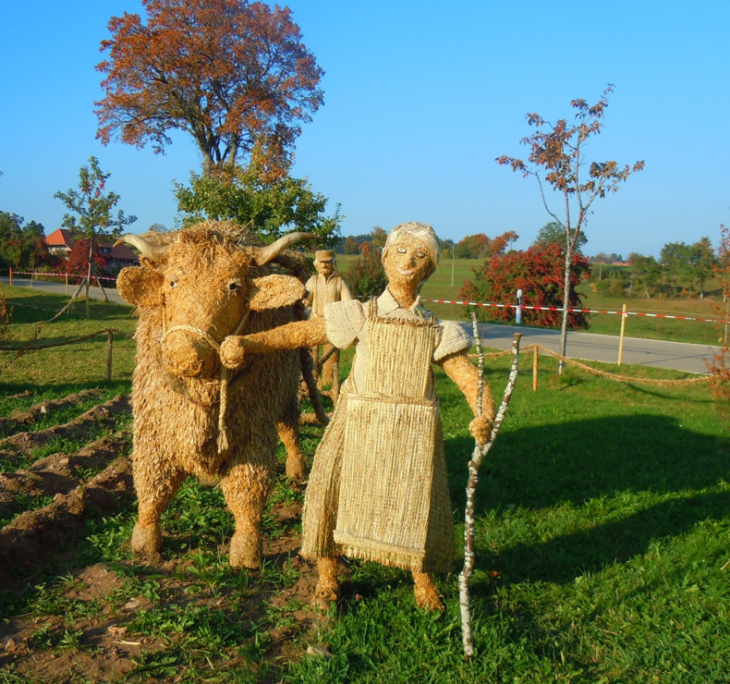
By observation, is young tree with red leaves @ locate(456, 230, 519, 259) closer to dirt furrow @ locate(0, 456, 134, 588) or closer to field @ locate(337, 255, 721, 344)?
field @ locate(337, 255, 721, 344)

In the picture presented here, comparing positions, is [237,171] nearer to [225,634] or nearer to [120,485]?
[120,485]

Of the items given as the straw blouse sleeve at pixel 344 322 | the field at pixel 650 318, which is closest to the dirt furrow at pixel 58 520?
the straw blouse sleeve at pixel 344 322

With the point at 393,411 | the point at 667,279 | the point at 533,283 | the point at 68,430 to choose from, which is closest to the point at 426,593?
the point at 393,411

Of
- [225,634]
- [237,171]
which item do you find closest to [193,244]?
[225,634]

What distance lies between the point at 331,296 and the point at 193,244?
439 centimetres

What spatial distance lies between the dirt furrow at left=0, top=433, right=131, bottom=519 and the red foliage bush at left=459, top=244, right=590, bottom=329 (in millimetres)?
15977

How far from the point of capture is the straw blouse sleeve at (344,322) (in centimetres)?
300

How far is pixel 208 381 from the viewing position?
3.23 meters

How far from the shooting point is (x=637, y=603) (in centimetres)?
347

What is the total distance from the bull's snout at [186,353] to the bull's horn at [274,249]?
2.30ft

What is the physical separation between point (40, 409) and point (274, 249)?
4.87 metres

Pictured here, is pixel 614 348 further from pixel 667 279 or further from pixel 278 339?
pixel 667 279

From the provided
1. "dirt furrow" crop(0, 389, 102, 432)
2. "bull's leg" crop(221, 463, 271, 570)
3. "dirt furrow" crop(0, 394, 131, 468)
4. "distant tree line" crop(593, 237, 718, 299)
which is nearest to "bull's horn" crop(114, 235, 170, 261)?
"bull's leg" crop(221, 463, 271, 570)

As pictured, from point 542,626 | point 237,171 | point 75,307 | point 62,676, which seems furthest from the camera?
point 75,307
